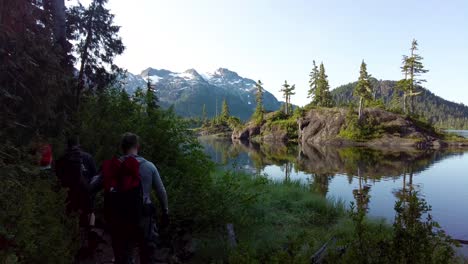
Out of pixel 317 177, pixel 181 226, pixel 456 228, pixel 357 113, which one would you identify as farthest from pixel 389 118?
pixel 181 226

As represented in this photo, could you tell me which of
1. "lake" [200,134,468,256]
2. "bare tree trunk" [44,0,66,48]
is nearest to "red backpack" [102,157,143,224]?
"lake" [200,134,468,256]

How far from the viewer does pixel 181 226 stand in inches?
301

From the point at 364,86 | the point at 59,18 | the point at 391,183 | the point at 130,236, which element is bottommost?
the point at 391,183

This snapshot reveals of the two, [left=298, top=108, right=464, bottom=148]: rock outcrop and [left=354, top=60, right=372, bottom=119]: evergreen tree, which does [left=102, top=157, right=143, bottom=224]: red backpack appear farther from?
[left=354, top=60, right=372, bottom=119]: evergreen tree

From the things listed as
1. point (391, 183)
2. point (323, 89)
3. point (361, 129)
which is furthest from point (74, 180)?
point (323, 89)

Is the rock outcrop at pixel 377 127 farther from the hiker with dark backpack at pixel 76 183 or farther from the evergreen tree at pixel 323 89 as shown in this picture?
the hiker with dark backpack at pixel 76 183

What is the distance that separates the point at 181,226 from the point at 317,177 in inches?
692

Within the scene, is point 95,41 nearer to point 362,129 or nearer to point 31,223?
point 31,223

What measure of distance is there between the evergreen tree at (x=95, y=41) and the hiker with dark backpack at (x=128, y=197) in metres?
13.5

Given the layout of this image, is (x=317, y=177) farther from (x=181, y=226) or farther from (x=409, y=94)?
(x=409, y=94)


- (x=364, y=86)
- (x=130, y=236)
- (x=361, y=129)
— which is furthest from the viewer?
(x=364, y=86)

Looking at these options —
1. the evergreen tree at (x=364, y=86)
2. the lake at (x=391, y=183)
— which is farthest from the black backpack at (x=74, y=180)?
the evergreen tree at (x=364, y=86)

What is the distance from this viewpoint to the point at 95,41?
19000mm

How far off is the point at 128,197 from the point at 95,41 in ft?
55.8
